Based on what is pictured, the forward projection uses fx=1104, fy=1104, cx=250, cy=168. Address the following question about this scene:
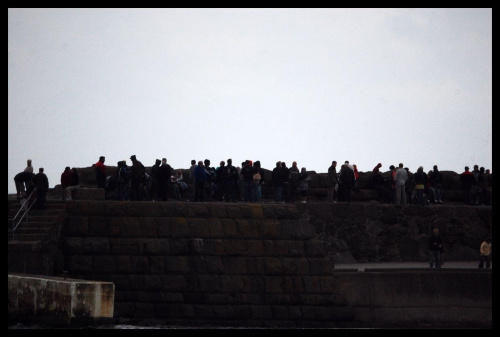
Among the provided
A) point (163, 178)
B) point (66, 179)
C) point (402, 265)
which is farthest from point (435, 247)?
point (66, 179)

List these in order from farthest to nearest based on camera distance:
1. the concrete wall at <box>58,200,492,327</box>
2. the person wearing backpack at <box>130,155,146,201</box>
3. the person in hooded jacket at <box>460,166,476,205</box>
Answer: the person in hooded jacket at <box>460,166,476,205</box>
the person wearing backpack at <box>130,155,146,201</box>
the concrete wall at <box>58,200,492,327</box>

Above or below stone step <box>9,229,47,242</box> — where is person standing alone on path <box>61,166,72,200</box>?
above

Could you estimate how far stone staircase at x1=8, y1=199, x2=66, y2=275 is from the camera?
91.4 feet

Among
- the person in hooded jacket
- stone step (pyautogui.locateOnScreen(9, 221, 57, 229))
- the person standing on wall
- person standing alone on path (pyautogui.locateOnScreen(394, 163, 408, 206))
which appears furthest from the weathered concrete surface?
the person in hooded jacket

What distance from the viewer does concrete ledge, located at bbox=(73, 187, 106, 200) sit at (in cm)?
3108

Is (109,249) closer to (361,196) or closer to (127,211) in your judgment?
(127,211)

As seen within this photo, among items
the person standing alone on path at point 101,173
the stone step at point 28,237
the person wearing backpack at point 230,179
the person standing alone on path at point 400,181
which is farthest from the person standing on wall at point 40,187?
the person standing alone on path at point 400,181

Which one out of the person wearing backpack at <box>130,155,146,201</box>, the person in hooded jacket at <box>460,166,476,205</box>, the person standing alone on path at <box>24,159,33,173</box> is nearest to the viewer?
the person standing alone on path at <box>24,159,33,173</box>

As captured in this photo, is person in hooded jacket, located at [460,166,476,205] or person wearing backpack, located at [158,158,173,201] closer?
person wearing backpack, located at [158,158,173,201]

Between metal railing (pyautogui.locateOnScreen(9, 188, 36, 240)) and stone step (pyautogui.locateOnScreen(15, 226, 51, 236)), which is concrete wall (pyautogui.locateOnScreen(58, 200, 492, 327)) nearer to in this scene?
stone step (pyautogui.locateOnScreen(15, 226, 51, 236))

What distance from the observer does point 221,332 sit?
26.8m

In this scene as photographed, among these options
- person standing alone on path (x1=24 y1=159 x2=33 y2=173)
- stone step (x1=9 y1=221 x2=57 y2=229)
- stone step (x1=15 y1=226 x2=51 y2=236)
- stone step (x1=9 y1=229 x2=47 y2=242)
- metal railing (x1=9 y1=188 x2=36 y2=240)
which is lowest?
stone step (x1=9 y1=229 x2=47 y2=242)

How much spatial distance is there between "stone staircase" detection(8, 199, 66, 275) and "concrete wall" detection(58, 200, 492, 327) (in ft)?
1.45

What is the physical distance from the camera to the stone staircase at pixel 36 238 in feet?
91.4
